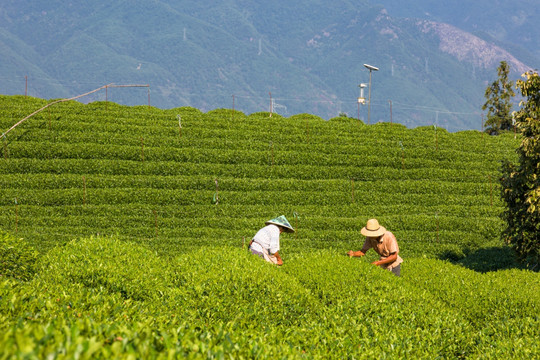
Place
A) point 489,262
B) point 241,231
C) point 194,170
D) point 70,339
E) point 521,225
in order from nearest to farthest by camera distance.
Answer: point 70,339
point 521,225
point 489,262
point 241,231
point 194,170

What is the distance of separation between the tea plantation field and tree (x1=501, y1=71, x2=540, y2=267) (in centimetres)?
428

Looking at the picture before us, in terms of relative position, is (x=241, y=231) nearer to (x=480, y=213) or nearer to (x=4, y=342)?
(x=480, y=213)

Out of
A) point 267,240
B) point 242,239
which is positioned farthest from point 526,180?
point 242,239

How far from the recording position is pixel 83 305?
7746mm

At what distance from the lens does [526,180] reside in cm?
1825

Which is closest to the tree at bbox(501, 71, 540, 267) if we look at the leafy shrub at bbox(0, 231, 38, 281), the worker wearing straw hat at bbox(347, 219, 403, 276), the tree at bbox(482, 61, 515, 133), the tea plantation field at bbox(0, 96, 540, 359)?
the tea plantation field at bbox(0, 96, 540, 359)

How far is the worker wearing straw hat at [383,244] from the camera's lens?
12.9m

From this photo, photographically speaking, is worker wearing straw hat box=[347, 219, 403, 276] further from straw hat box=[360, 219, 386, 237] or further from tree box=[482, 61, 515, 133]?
tree box=[482, 61, 515, 133]

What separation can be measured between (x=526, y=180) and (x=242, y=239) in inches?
519

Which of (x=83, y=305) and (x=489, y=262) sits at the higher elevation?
(x=83, y=305)

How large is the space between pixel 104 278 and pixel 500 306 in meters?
9.19

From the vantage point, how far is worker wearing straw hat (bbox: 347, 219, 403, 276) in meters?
12.9

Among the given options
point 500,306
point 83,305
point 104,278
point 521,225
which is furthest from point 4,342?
point 521,225

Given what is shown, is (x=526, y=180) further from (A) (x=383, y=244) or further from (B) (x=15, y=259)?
(B) (x=15, y=259)
